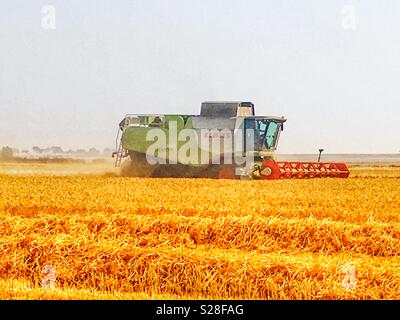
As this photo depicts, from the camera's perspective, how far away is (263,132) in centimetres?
975

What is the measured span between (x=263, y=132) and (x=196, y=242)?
4.66 meters

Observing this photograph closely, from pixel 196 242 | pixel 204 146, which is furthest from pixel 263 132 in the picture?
pixel 196 242

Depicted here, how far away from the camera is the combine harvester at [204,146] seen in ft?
29.7

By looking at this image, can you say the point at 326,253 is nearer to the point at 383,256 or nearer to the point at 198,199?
the point at 383,256

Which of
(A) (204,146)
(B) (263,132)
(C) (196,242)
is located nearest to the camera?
(C) (196,242)

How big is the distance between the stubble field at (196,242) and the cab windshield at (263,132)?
63.3 inches

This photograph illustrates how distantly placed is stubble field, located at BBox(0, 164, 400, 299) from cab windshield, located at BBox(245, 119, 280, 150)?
5.27 ft

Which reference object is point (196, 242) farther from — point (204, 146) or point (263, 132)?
point (263, 132)

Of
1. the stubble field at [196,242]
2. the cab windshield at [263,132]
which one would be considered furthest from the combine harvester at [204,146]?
the stubble field at [196,242]

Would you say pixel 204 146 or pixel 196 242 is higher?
pixel 204 146

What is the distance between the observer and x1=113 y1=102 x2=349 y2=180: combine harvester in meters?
9.05

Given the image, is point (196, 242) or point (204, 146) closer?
point (196, 242)
